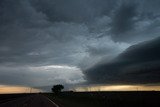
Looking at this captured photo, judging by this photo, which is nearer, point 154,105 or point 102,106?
point 154,105

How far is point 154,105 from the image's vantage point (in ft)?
73.4

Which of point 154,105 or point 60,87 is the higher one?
point 60,87

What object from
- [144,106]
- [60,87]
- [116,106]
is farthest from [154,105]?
[60,87]

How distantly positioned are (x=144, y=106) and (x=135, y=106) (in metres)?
1.05

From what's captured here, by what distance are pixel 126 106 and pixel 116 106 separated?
6.54 ft

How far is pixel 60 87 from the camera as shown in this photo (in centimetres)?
19850

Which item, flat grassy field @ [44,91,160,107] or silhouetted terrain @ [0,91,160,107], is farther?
silhouetted terrain @ [0,91,160,107]

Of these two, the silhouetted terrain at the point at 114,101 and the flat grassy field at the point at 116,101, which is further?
the silhouetted terrain at the point at 114,101

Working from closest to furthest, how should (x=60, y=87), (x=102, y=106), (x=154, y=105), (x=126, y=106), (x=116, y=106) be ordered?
(x=154, y=105) → (x=126, y=106) → (x=116, y=106) → (x=102, y=106) → (x=60, y=87)

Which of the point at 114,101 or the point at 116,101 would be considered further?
the point at 114,101

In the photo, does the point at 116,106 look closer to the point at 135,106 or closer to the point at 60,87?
the point at 135,106

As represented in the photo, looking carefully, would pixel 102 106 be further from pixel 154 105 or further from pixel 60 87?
pixel 60 87

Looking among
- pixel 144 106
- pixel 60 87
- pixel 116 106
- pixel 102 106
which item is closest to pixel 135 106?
pixel 144 106

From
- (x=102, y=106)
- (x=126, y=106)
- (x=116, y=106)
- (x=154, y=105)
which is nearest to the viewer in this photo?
(x=154, y=105)
